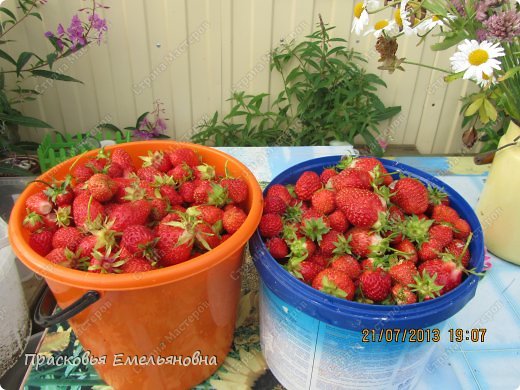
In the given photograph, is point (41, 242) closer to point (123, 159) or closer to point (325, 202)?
point (123, 159)

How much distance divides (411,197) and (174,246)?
0.39 meters

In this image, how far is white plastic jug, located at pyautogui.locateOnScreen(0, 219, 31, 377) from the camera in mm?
868

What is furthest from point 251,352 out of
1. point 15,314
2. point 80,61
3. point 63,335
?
point 80,61

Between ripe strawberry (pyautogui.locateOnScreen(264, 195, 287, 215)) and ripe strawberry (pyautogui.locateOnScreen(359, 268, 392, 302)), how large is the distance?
0.59 feet

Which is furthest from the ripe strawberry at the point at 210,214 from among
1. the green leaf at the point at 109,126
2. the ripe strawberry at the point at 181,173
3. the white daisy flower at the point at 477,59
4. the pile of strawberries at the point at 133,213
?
the green leaf at the point at 109,126

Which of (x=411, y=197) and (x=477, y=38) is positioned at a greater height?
(x=477, y=38)

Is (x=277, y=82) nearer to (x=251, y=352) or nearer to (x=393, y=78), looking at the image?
(x=393, y=78)

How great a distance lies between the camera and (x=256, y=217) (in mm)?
638

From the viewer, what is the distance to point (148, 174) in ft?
2.44

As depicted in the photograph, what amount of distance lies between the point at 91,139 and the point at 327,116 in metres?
0.87

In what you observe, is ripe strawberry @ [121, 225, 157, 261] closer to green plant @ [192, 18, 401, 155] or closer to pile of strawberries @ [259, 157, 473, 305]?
pile of strawberries @ [259, 157, 473, 305]

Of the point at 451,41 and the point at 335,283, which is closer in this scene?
the point at 335,283

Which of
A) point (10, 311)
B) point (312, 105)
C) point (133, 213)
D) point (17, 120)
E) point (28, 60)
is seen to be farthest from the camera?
point (312, 105)

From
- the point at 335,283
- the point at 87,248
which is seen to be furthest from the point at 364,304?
the point at 87,248
